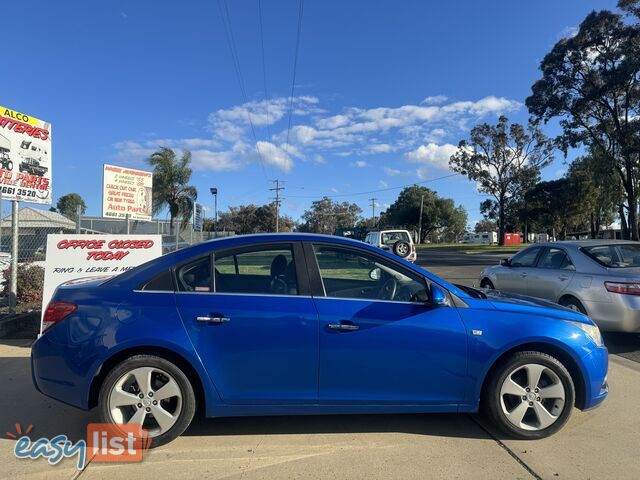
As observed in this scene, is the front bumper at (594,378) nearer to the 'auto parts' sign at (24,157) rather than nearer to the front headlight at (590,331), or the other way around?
the front headlight at (590,331)

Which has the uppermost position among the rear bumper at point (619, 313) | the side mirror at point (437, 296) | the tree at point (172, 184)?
the tree at point (172, 184)

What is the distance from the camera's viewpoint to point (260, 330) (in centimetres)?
346

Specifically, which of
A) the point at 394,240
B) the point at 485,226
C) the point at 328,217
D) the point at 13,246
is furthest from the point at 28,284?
the point at 485,226

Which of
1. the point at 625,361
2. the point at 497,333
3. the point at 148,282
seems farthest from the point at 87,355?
the point at 625,361

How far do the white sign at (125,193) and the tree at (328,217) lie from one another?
10749 cm

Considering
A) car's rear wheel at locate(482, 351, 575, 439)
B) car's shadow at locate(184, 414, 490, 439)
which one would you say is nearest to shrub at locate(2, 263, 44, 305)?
car's shadow at locate(184, 414, 490, 439)

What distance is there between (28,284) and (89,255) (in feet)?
9.66

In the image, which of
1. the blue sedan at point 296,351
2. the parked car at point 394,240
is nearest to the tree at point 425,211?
the parked car at point 394,240

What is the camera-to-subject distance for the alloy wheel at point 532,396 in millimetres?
3645

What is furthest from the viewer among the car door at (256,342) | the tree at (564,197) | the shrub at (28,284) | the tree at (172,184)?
the tree at (564,197)

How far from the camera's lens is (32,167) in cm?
768

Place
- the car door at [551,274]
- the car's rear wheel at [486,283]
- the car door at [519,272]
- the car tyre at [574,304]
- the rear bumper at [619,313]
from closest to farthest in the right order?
the rear bumper at [619,313], the car tyre at [574,304], the car door at [551,274], the car door at [519,272], the car's rear wheel at [486,283]

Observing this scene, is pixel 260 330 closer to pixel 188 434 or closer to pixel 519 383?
pixel 188 434

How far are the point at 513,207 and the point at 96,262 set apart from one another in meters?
54.1
